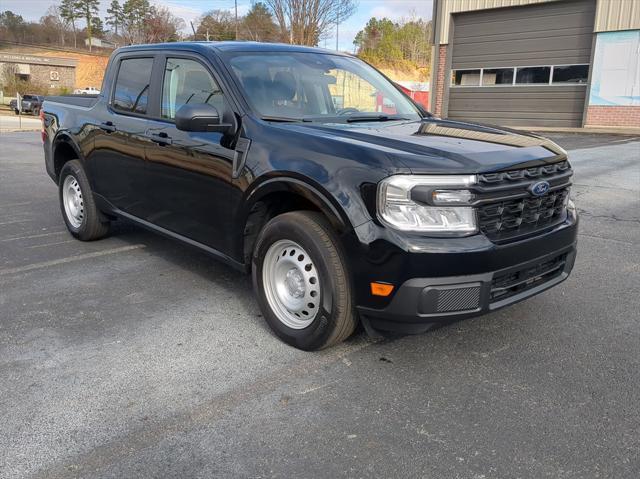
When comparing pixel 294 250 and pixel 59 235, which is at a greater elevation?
pixel 294 250

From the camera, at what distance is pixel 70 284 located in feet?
15.5

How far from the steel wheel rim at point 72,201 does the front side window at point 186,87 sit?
6.19 ft

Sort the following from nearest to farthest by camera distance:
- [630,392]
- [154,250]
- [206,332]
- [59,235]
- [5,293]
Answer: [630,392]
[206,332]
[5,293]
[154,250]
[59,235]

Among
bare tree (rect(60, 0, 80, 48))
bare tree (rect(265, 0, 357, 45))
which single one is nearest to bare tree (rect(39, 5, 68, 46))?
bare tree (rect(60, 0, 80, 48))

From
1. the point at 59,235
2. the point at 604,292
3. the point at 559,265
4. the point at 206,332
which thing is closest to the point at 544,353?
the point at 559,265

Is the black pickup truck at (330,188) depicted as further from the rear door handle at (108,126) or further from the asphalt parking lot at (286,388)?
the asphalt parking lot at (286,388)

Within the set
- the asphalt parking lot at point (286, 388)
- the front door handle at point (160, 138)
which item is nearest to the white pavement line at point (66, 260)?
the asphalt parking lot at point (286, 388)

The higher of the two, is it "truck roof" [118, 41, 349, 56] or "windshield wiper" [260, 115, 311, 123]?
"truck roof" [118, 41, 349, 56]

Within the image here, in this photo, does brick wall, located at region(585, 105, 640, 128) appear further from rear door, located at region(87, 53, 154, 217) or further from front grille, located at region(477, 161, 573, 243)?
rear door, located at region(87, 53, 154, 217)

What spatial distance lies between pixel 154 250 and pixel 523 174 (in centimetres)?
375

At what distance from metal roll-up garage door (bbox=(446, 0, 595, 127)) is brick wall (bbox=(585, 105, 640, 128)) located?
0.60 meters

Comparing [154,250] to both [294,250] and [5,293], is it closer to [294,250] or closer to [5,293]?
[5,293]

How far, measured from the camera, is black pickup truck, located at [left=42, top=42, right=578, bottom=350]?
2945mm

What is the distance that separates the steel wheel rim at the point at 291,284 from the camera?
11.2ft
